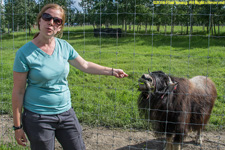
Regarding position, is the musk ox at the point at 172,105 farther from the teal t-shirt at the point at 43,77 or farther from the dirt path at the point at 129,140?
the teal t-shirt at the point at 43,77

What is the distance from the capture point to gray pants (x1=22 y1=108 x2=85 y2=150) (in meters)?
1.98

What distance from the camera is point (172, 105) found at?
3.01m

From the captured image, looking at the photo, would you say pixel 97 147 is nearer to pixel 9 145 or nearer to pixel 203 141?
pixel 9 145

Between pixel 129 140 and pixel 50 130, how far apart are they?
1.94 metres

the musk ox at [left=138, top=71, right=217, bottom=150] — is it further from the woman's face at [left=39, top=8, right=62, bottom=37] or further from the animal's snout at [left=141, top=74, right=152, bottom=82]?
the woman's face at [left=39, top=8, right=62, bottom=37]

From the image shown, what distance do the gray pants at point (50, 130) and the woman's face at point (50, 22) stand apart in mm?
750

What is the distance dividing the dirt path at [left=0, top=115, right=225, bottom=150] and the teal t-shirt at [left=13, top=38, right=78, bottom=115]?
1.57 meters

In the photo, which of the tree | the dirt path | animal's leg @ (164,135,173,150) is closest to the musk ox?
animal's leg @ (164,135,173,150)

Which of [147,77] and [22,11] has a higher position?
[22,11]

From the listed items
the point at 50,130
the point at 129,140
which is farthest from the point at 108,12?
the point at 50,130

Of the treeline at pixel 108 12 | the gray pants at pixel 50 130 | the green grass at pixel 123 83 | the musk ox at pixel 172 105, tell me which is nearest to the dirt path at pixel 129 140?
the green grass at pixel 123 83

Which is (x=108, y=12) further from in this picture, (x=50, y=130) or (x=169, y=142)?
(x=50, y=130)

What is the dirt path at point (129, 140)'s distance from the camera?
3.54 meters

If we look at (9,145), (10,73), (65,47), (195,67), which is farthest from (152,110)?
(10,73)
